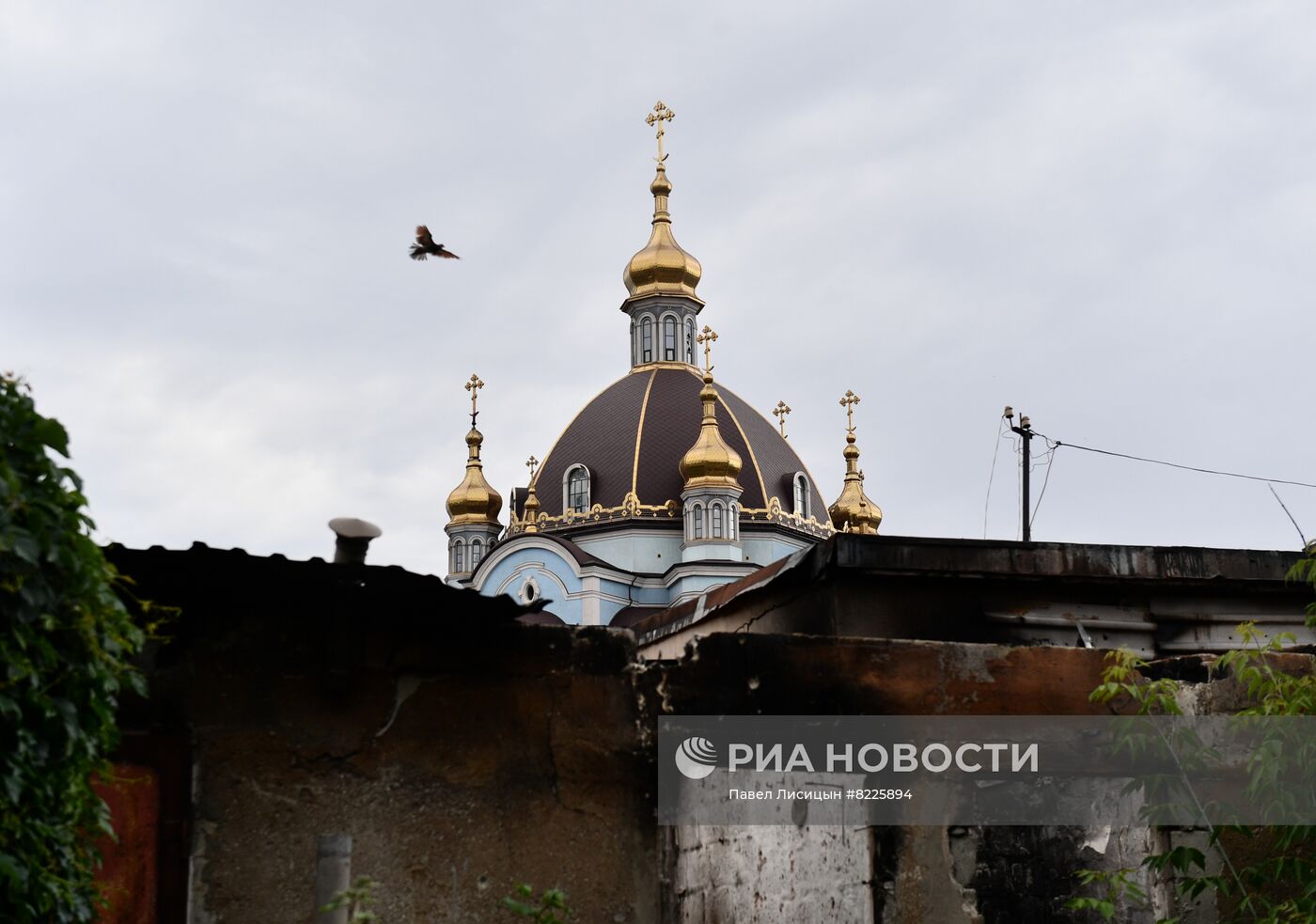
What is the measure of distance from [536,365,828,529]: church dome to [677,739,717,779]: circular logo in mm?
33632

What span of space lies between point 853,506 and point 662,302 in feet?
23.9

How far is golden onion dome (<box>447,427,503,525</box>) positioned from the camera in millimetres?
42594

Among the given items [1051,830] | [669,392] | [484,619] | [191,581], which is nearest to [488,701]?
[484,619]

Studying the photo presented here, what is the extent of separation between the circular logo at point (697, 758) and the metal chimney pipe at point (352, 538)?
118 cm

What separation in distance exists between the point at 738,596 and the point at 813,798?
2.31m

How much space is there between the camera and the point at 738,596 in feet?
24.9

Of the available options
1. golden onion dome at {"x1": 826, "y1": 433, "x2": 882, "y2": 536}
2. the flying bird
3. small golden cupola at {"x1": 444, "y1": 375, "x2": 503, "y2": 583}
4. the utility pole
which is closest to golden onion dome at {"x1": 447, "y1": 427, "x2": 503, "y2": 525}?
small golden cupola at {"x1": 444, "y1": 375, "x2": 503, "y2": 583}

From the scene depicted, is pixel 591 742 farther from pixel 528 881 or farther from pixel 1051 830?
pixel 1051 830

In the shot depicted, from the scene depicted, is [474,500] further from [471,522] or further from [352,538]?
[352,538]

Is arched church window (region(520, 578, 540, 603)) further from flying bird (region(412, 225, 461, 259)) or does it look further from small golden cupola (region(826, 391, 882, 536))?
flying bird (region(412, 225, 461, 259))

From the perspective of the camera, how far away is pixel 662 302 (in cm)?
4356


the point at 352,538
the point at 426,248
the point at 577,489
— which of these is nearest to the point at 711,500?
the point at 577,489

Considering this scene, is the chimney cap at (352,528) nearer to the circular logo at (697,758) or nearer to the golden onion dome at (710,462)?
the circular logo at (697,758)

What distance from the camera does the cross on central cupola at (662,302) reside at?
43188 mm
